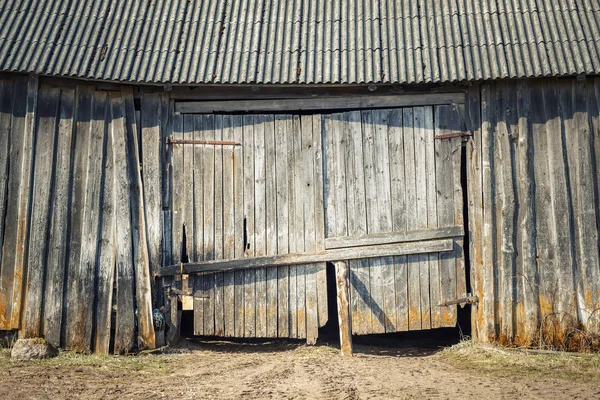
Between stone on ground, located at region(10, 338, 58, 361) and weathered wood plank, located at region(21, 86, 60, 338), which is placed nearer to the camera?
stone on ground, located at region(10, 338, 58, 361)

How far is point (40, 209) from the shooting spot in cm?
823

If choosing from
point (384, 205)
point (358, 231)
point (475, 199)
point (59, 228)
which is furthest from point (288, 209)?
point (59, 228)

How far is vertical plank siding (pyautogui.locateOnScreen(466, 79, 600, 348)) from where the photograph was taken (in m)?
8.16

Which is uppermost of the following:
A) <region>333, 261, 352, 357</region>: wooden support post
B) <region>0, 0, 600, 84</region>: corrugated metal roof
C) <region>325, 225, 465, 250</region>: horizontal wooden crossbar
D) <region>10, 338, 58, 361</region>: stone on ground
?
<region>0, 0, 600, 84</region>: corrugated metal roof

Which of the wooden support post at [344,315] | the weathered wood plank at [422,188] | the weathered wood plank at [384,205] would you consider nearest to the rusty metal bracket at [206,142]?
the weathered wood plank at [384,205]

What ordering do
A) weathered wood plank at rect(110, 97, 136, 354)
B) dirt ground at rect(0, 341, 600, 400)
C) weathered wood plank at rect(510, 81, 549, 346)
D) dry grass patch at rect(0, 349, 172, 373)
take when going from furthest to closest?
weathered wood plank at rect(110, 97, 136, 354) → weathered wood plank at rect(510, 81, 549, 346) → dry grass patch at rect(0, 349, 172, 373) → dirt ground at rect(0, 341, 600, 400)

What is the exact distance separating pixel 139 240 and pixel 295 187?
1993 mm

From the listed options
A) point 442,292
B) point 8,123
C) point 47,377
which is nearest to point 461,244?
point 442,292

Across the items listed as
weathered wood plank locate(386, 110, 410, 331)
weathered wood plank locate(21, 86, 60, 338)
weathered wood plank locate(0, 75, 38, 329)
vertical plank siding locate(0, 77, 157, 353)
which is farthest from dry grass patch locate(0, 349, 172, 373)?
weathered wood plank locate(386, 110, 410, 331)

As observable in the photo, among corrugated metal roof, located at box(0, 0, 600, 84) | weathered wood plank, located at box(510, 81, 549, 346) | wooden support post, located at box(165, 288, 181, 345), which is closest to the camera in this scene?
corrugated metal roof, located at box(0, 0, 600, 84)

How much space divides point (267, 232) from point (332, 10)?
3085 millimetres

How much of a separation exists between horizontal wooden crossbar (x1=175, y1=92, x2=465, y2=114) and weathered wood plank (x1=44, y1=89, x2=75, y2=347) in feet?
4.38

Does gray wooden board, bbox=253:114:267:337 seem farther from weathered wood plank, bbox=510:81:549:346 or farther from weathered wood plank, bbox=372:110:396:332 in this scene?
weathered wood plank, bbox=510:81:549:346

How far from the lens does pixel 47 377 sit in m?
7.16
